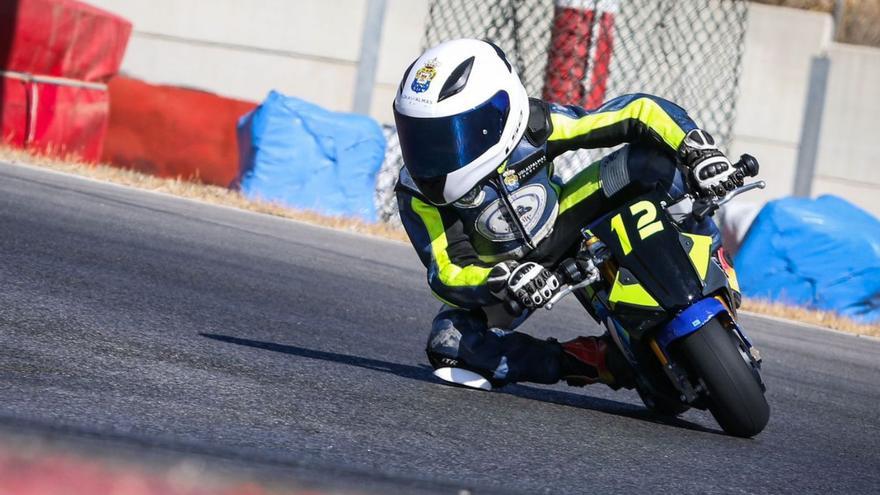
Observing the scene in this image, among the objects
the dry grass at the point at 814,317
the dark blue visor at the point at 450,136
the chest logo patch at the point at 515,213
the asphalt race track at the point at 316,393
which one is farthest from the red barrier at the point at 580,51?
the dark blue visor at the point at 450,136

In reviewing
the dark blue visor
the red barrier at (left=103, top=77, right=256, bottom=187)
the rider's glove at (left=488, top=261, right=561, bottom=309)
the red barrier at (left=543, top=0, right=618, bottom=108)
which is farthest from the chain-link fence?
the rider's glove at (left=488, top=261, right=561, bottom=309)

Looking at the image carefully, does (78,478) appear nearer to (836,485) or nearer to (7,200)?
(836,485)

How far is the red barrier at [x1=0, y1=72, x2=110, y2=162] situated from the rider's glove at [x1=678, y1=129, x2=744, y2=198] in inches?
282

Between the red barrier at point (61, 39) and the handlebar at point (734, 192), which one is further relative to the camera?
the red barrier at point (61, 39)

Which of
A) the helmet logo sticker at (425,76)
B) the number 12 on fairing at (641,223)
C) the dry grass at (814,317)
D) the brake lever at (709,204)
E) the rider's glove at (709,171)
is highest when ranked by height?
the helmet logo sticker at (425,76)

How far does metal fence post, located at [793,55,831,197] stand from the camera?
43.7 feet

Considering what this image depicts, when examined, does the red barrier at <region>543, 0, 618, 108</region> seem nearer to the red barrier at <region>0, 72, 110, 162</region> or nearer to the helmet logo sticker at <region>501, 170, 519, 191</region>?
the red barrier at <region>0, 72, 110, 162</region>

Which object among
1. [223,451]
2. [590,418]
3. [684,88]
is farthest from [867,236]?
[223,451]

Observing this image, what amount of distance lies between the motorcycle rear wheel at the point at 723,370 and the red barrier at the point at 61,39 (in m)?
7.59

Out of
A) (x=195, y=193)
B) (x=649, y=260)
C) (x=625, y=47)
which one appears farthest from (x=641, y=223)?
(x=625, y=47)

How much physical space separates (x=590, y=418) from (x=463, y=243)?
729 mm

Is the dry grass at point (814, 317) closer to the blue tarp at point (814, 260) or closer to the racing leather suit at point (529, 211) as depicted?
the blue tarp at point (814, 260)

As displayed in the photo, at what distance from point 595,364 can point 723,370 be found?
0.73 meters

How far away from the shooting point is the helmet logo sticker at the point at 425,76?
4.05 metres
